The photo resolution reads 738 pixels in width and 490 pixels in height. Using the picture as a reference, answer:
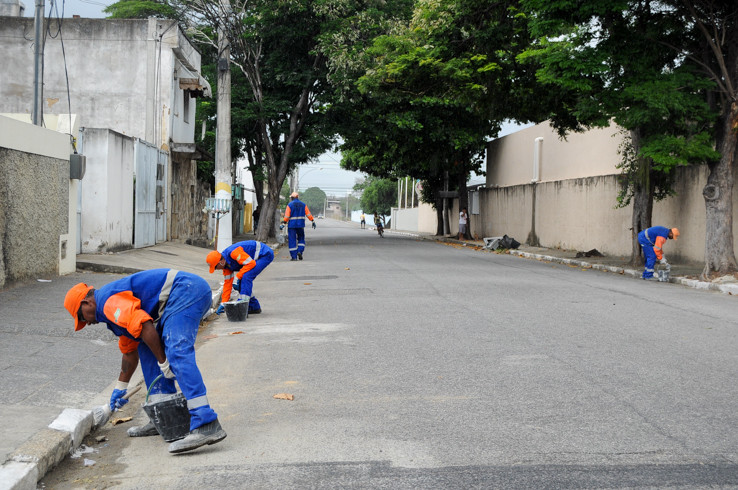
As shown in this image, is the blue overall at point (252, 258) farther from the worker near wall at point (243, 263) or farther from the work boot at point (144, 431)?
the work boot at point (144, 431)

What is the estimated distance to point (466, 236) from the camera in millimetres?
41125

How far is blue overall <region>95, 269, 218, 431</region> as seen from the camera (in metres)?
5.01

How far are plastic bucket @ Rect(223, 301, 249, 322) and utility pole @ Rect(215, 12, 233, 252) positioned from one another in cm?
677

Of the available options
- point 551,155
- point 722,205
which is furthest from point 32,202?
point 551,155


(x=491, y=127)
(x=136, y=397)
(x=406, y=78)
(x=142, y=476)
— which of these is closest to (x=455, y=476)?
(x=142, y=476)

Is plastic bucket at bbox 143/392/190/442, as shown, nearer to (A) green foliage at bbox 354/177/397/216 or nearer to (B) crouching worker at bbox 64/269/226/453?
(B) crouching worker at bbox 64/269/226/453

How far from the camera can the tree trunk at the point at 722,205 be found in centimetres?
1698

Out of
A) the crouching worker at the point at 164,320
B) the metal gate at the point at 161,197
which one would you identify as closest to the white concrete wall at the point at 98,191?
the metal gate at the point at 161,197

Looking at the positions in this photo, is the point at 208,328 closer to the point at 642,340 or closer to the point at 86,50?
the point at 642,340

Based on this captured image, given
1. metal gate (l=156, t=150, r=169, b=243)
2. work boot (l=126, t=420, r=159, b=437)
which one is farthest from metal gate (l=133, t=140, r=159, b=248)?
work boot (l=126, t=420, r=159, b=437)

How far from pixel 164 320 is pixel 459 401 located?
241 cm

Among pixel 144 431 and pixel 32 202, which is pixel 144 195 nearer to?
pixel 32 202

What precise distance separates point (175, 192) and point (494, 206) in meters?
18.4

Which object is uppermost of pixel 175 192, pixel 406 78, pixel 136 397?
pixel 406 78
